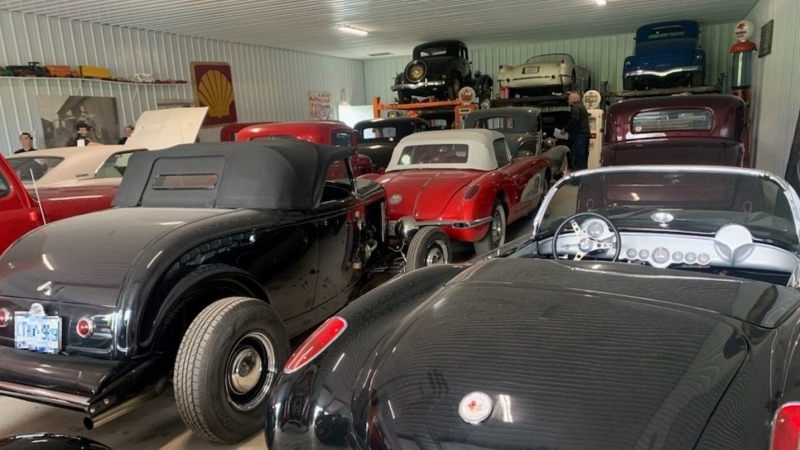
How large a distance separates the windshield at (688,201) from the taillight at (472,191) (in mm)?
2282

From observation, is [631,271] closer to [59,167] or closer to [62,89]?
[59,167]

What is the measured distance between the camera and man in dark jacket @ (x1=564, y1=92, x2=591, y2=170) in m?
10.8

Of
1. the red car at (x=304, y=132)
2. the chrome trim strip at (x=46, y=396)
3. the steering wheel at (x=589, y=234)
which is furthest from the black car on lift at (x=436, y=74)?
the chrome trim strip at (x=46, y=396)

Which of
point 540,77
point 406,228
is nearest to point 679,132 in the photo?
point 406,228

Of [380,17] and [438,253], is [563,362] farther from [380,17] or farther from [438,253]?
[380,17]

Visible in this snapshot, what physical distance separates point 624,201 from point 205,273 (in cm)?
260

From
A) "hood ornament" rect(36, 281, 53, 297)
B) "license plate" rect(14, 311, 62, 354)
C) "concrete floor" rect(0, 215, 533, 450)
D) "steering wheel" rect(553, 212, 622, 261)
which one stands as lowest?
"concrete floor" rect(0, 215, 533, 450)

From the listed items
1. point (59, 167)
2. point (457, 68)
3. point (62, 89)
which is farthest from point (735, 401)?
point (457, 68)

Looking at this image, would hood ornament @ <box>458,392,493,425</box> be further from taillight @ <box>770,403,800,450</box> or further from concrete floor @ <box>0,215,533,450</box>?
concrete floor @ <box>0,215,533,450</box>

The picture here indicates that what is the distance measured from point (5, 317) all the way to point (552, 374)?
2917 mm

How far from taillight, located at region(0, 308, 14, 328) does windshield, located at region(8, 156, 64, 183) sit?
13.6 ft

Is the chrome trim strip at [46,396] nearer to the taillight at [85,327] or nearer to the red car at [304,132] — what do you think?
the taillight at [85,327]

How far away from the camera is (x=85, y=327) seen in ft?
9.01

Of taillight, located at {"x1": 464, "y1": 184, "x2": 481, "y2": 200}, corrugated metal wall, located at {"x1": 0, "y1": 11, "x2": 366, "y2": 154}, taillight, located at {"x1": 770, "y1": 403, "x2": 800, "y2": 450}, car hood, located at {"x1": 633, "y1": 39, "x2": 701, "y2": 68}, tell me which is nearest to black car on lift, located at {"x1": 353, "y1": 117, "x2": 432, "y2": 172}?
taillight, located at {"x1": 464, "y1": 184, "x2": 481, "y2": 200}
